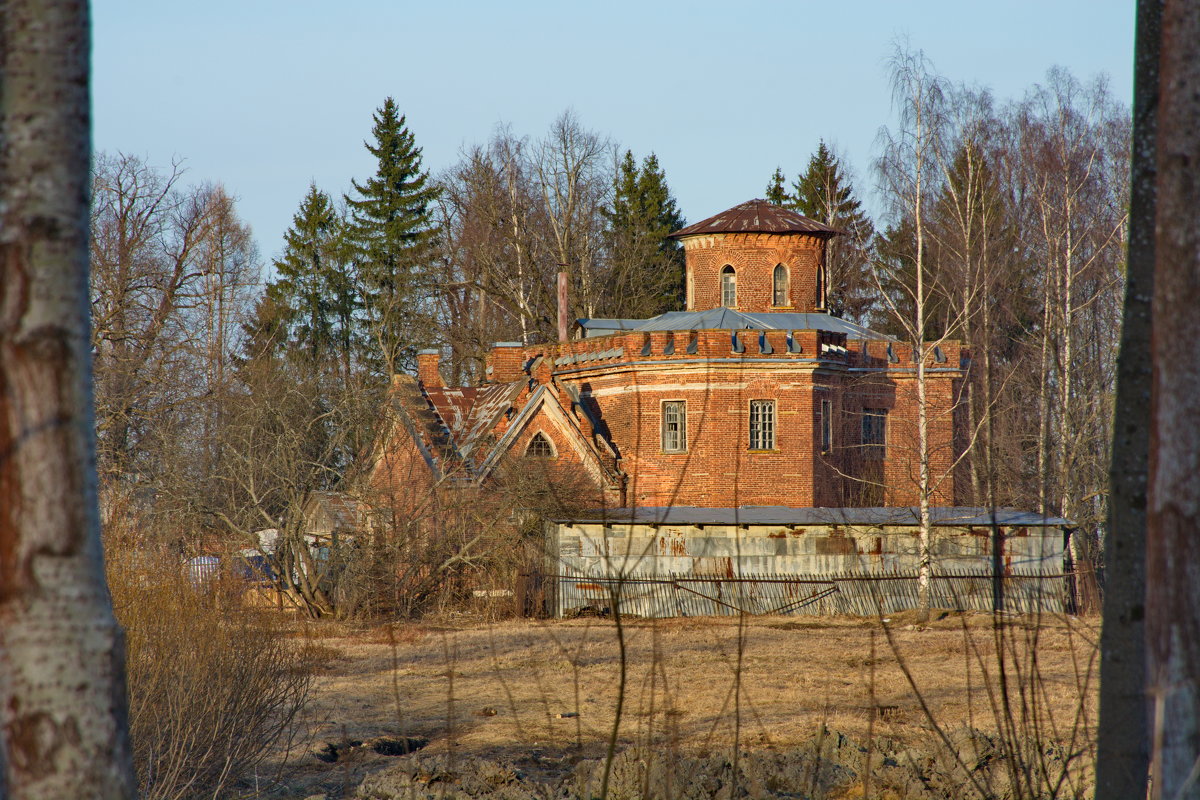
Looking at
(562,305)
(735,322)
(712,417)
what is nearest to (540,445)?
(712,417)

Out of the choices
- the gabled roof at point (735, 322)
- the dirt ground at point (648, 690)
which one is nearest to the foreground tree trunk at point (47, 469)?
the dirt ground at point (648, 690)

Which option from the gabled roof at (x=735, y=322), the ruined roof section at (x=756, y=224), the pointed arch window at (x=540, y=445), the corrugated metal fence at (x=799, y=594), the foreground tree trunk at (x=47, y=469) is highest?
the ruined roof section at (x=756, y=224)

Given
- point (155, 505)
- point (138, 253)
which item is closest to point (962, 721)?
point (155, 505)

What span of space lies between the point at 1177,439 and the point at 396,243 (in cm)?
4971

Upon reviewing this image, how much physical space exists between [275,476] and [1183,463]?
80.6 feet

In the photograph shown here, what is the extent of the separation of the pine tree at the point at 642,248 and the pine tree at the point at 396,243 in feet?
24.7

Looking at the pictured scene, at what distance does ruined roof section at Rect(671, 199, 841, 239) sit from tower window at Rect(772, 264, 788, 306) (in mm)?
1109

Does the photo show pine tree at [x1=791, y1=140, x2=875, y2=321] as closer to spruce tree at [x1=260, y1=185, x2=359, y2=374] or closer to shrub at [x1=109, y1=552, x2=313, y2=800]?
spruce tree at [x1=260, y1=185, x2=359, y2=374]

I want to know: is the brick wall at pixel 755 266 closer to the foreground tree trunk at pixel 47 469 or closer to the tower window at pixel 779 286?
the tower window at pixel 779 286

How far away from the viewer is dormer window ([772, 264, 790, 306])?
3712cm

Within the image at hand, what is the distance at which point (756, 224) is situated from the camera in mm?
37125

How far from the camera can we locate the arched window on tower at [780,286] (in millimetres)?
37125

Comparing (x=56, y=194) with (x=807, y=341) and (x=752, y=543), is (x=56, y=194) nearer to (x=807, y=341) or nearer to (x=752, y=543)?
(x=752, y=543)

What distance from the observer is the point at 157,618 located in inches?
368
